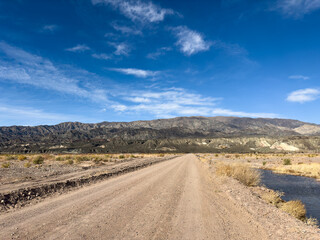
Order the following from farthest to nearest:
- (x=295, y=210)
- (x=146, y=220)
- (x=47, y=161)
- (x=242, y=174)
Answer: (x=47, y=161), (x=242, y=174), (x=295, y=210), (x=146, y=220)

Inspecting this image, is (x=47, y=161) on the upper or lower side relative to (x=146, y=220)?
lower

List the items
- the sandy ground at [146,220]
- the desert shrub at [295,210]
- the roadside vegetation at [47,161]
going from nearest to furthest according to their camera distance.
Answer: the sandy ground at [146,220], the desert shrub at [295,210], the roadside vegetation at [47,161]

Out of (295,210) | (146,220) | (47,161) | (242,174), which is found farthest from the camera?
(47,161)

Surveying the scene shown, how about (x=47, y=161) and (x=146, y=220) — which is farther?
(x=47, y=161)

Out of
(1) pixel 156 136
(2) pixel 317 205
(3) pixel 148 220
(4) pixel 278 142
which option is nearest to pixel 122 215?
(3) pixel 148 220

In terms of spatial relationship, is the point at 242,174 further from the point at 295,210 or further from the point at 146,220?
the point at 146,220

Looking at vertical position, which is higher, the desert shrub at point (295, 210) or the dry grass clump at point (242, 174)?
the dry grass clump at point (242, 174)

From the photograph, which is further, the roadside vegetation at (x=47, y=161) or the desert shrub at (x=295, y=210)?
the roadside vegetation at (x=47, y=161)

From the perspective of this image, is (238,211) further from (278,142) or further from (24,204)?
(278,142)

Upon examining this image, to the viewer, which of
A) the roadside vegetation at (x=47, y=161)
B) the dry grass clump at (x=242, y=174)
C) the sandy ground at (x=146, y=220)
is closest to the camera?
the sandy ground at (x=146, y=220)

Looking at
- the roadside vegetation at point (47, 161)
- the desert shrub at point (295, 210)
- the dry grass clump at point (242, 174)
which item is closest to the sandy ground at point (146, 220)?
the desert shrub at point (295, 210)

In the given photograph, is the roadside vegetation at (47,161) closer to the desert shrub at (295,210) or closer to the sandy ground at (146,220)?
the sandy ground at (146,220)

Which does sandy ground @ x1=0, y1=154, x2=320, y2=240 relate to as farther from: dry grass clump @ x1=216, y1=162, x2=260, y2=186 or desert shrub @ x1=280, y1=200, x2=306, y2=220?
dry grass clump @ x1=216, y1=162, x2=260, y2=186

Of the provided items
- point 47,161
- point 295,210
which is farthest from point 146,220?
point 47,161
